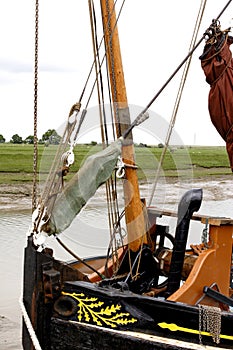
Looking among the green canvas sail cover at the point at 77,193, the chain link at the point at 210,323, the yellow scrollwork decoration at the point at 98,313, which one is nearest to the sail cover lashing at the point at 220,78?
the green canvas sail cover at the point at 77,193

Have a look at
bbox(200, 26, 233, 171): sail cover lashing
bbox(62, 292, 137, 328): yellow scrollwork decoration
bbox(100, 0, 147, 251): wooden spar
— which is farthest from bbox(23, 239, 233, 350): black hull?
bbox(200, 26, 233, 171): sail cover lashing

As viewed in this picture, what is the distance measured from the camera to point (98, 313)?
11.4 feet

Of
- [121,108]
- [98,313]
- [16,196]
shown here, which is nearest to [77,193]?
[98,313]

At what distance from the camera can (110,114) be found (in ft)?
14.3

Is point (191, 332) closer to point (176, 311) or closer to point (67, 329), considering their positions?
point (176, 311)

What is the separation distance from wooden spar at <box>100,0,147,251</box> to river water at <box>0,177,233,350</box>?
0.25m

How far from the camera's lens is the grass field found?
4172 millimetres

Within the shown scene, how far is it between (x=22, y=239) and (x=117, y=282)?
7039 millimetres

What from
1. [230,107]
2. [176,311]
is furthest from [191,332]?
[230,107]

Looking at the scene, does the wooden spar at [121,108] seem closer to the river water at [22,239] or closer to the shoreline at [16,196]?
the river water at [22,239]

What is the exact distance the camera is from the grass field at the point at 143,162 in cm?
417

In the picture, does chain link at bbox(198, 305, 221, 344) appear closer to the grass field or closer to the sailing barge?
the sailing barge

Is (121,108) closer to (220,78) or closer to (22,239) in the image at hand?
(220,78)

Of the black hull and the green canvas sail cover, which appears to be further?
the green canvas sail cover
